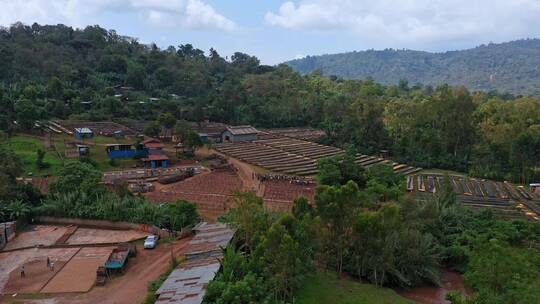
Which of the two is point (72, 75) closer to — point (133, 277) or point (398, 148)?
point (398, 148)

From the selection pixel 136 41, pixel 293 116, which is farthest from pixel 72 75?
pixel 136 41

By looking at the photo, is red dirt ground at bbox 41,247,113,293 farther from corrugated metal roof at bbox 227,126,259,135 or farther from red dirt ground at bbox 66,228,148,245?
corrugated metal roof at bbox 227,126,259,135

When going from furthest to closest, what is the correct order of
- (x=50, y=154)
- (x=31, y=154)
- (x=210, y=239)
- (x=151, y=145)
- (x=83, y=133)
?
(x=83, y=133) → (x=151, y=145) → (x=50, y=154) → (x=31, y=154) → (x=210, y=239)

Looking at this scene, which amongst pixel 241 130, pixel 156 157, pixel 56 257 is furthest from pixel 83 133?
pixel 56 257

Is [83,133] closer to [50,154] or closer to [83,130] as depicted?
[83,130]

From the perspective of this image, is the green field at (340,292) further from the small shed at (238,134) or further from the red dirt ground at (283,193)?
the small shed at (238,134)

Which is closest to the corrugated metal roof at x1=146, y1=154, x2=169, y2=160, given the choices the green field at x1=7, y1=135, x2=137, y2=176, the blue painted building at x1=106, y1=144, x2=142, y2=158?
the blue painted building at x1=106, y1=144, x2=142, y2=158

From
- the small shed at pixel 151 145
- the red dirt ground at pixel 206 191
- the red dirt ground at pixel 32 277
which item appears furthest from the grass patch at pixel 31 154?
the red dirt ground at pixel 32 277
